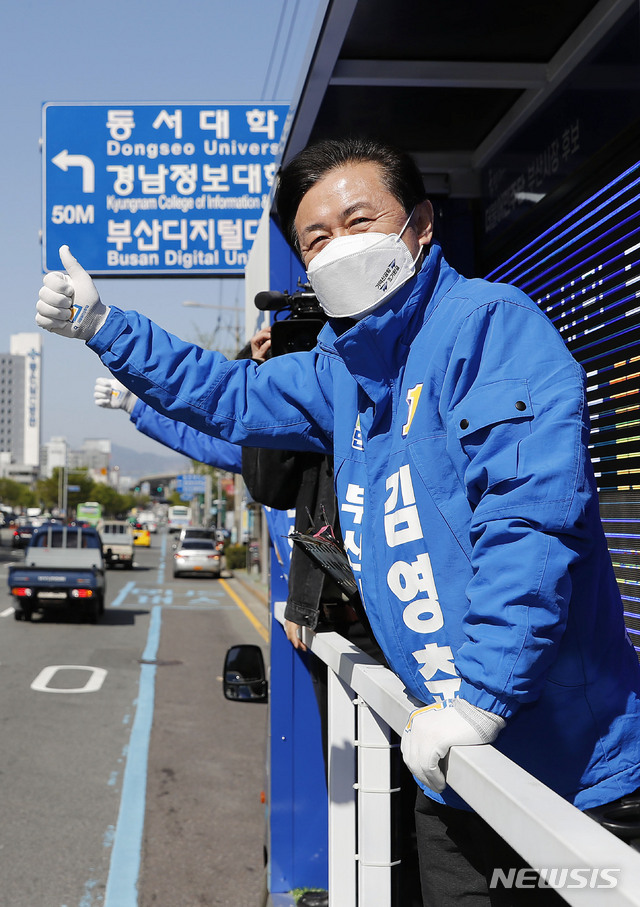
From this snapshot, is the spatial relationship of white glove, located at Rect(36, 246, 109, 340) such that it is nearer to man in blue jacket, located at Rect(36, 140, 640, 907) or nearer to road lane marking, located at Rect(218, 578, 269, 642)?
man in blue jacket, located at Rect(36, 140, 640, 907)

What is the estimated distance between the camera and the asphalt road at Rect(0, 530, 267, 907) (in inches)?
A: 181

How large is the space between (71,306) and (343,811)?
121 cm

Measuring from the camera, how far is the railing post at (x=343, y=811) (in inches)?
74.7

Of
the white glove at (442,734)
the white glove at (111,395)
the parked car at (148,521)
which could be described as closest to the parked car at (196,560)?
the white glove at (111,395)

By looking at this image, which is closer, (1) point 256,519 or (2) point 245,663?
(2) point 245,663

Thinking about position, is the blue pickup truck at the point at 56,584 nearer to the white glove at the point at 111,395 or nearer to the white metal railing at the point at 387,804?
the white glove at the point at 111,395

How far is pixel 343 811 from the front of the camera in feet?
6.30

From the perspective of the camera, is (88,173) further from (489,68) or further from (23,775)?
(489,68)

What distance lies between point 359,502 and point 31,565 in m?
15.6

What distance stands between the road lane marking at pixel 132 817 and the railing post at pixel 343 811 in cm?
276

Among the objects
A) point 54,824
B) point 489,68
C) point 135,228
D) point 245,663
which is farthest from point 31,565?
point 489,68

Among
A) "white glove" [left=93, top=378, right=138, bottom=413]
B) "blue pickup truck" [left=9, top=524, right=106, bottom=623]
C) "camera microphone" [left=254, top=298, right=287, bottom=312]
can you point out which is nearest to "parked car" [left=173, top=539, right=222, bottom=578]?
"blue pickup truck" [left=9, top=524, right=106, bottom=623]

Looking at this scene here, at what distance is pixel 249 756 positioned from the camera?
7328 millimetres

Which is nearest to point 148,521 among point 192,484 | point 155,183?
point 192,484
